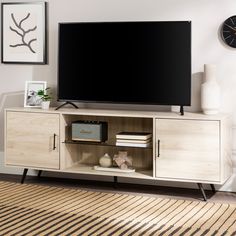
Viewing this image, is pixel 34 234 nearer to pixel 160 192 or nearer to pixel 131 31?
pixel 160 192

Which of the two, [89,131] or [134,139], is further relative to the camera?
[89,131]

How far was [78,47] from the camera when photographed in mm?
4859

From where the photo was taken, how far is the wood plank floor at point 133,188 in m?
4.51

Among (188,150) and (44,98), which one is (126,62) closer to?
(44,98)

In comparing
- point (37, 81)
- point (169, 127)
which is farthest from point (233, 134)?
point (37, 81)

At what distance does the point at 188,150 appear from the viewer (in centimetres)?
437

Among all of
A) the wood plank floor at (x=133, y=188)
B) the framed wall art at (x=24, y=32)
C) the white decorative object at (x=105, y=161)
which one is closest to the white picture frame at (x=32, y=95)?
the framed wall art at (x=24, y=32)

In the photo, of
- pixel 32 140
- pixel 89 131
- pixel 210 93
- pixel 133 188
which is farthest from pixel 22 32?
pixel 210 93

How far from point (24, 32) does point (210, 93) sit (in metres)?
1.92

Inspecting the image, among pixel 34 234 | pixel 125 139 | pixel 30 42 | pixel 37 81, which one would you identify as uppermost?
pixel 30 42

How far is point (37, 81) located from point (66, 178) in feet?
3.16

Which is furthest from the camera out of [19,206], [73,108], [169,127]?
[73,108]

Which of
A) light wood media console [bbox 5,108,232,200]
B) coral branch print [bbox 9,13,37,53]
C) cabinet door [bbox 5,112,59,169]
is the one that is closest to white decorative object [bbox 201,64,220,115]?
light wood media console [bbox 5,108,232,200]

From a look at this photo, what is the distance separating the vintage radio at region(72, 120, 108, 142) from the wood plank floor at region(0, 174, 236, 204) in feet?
1.42
